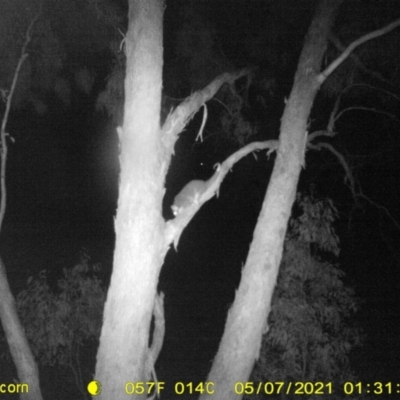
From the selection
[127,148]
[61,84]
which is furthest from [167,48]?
[127,148]

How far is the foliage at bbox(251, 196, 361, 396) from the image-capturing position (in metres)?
6.07

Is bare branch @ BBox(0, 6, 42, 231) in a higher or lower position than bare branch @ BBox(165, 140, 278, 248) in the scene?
higher

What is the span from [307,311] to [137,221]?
3.10 meters

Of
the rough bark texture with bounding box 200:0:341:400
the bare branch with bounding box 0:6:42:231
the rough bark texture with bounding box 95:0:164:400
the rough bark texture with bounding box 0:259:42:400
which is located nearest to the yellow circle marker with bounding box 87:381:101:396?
the rough bark texture with bounding box 95:0:164:400

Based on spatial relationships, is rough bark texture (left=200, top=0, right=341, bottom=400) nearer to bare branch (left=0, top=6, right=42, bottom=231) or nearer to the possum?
the possum

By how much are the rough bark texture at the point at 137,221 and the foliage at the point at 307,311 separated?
8.56 ft

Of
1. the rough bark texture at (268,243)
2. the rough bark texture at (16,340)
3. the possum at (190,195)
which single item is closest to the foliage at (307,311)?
the rough bark texture at (268,243)

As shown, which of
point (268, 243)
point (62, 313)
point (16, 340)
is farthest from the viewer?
point (62, 313)

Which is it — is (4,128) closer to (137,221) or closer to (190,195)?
(190,195)

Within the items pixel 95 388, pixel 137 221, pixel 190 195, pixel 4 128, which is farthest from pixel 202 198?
pixel 4 128

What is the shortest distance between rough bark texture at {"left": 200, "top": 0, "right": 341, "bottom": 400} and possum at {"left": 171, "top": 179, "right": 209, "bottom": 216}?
0.53 metres

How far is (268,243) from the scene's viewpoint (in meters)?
4.35

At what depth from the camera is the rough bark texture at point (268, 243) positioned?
166 inches

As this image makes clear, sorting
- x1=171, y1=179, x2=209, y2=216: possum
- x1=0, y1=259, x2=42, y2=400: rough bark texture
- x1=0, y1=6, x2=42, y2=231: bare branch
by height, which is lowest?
x1=0, y1=259, x2=42, y2=400: rough bark texture
